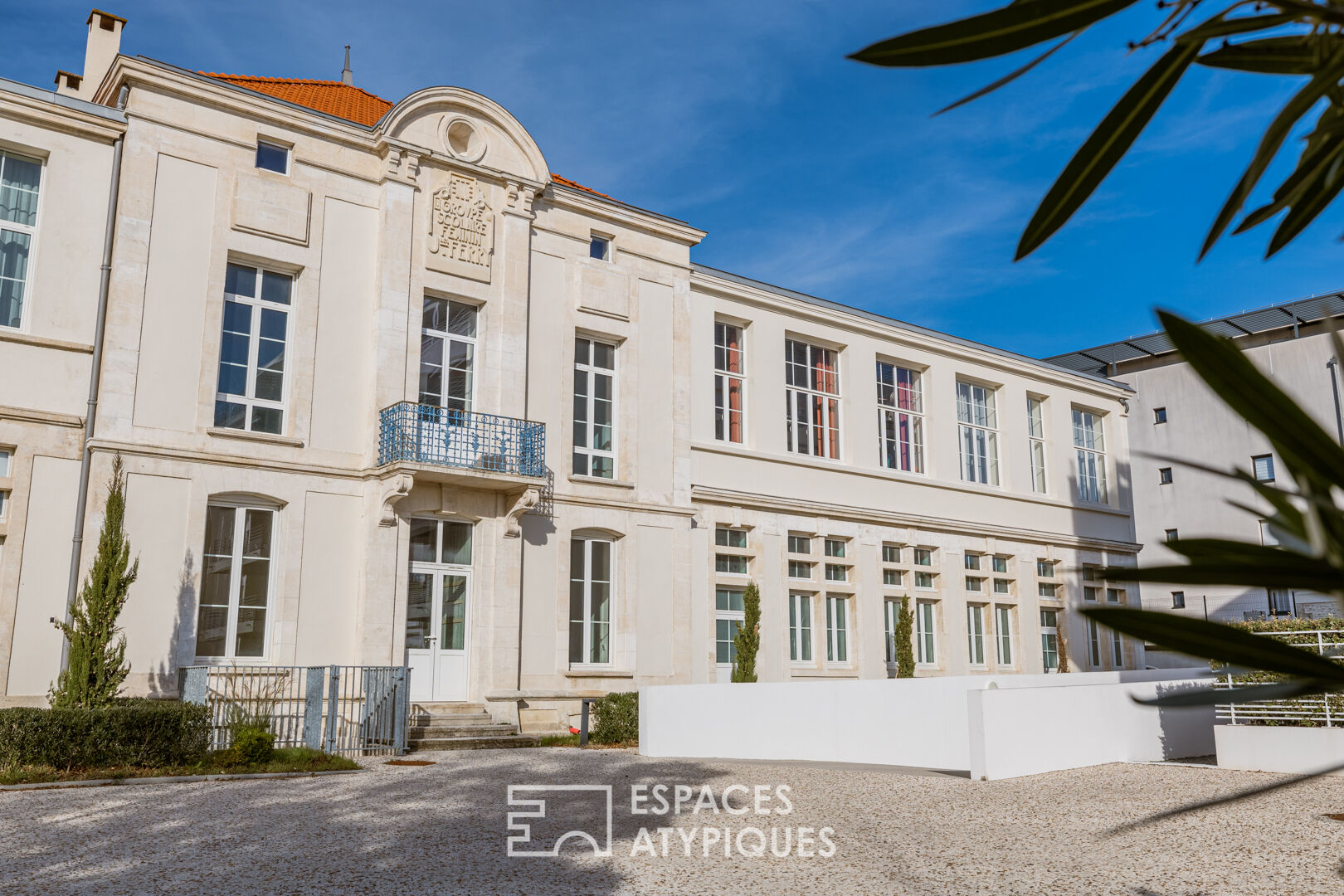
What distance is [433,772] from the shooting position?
35.7ft

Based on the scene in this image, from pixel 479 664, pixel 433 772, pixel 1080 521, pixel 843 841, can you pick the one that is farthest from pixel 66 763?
pixel 1080 521

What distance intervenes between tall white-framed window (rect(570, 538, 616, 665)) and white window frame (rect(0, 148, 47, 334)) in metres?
8.08

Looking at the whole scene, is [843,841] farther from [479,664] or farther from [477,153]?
[477,153]

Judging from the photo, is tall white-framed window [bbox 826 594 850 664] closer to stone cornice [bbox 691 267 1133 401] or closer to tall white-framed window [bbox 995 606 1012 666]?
tall white-framed window [bbox 995 606 1012 666]

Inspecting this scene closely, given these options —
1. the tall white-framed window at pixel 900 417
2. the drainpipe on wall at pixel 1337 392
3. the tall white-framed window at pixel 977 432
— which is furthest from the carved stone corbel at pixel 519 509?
the drainpipe on wall at pixel 1337 392

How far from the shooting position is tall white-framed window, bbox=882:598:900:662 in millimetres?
20406

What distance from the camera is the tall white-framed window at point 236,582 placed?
45.7 ft

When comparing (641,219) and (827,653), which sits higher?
(641,219)

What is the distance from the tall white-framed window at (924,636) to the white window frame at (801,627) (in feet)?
8.79

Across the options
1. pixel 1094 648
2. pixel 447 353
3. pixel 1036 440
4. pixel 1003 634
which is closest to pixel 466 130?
pixel 447 353

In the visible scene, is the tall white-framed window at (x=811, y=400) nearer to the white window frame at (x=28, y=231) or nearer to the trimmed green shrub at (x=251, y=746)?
the trimmed green shrub at (x=251, y=746)

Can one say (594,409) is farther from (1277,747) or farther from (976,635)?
(1277,747)

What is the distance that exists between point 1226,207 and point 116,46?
62.0 feet

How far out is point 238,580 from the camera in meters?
14.2
